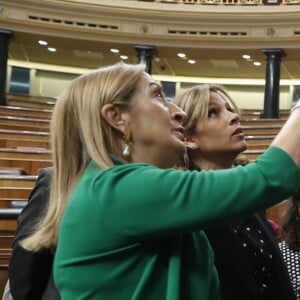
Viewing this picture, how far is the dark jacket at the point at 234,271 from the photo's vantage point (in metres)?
1.08

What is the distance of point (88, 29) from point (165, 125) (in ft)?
30.2

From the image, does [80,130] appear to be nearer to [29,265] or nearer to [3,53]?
[29,265]

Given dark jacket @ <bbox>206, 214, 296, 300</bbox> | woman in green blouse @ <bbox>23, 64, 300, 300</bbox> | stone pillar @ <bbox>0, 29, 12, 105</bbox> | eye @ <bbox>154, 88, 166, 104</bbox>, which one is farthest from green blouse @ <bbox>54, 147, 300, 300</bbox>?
stone pillar @ <bbox>0, 29, 12, 105</bbox>

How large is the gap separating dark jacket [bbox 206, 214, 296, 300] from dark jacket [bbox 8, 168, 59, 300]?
38cm

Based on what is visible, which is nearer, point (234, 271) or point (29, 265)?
point (234, 271)

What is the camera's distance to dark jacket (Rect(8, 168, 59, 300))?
1182 mm

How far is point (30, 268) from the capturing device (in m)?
1.18

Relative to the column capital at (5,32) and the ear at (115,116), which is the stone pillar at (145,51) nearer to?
the column capital at (5,32)

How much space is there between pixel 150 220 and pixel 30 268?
23.7 inches

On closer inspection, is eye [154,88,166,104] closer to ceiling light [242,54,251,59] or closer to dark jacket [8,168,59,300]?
dark jacket [8,168,59,300]

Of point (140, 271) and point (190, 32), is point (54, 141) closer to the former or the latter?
point (140, 271)

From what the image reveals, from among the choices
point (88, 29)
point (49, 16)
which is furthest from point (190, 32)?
point (49, 16)

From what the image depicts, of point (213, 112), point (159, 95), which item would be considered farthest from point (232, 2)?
point (159, 95)

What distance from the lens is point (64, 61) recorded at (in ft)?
41.4
